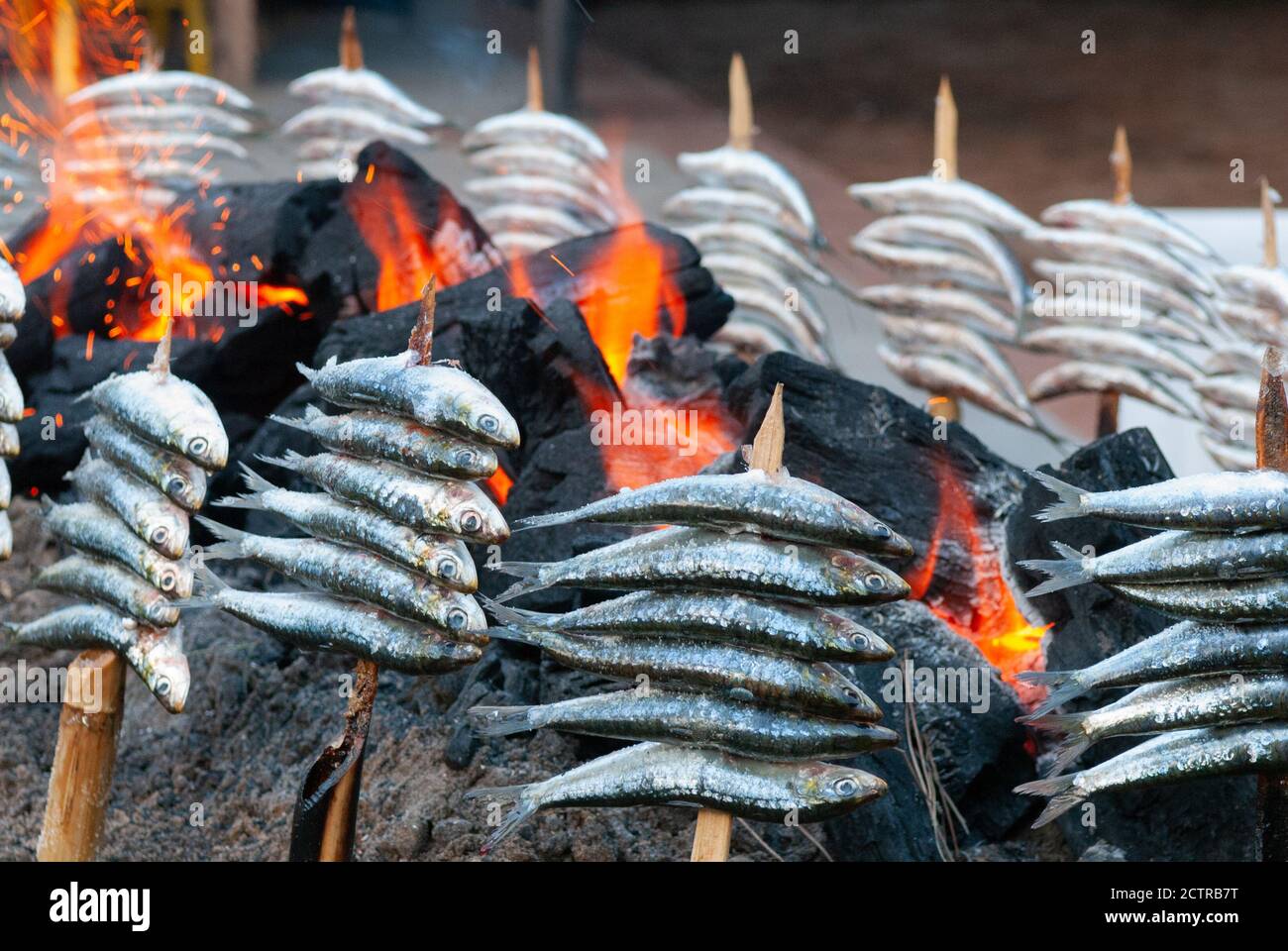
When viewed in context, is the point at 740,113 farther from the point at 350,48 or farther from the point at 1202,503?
the point at 1202,503

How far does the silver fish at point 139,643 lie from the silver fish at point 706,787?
124cm

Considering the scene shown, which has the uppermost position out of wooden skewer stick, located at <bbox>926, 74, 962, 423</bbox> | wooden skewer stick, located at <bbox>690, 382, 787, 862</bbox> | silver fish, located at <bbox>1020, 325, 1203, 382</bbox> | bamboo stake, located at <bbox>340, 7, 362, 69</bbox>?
bamboo stake, located at <bbox>340, 7, 362, 69</bbox>

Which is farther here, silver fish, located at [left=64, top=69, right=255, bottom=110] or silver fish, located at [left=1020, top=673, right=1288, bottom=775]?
silver fish, located at [left=64, top=69, right=255, bottom=110]

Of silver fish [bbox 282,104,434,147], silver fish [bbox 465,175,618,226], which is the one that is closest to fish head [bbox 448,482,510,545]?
silver fish [bbox 465,175,618,226]

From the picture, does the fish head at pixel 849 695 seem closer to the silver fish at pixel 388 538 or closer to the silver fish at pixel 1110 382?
the silver fish at pixel 388 538

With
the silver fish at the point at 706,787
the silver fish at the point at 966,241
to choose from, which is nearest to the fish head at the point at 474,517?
the silver fish at the point at 706,787

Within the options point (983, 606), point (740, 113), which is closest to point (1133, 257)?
point (740, 113)

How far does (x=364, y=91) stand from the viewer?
36.5 ft

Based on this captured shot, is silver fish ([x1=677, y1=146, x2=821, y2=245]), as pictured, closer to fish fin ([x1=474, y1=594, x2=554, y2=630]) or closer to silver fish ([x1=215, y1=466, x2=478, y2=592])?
silver fish ([x1=215, y1=466, x2=478, y2=592])

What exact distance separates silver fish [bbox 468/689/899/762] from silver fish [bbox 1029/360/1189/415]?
17.7 ft

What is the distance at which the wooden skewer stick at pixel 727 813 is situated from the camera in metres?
5.21

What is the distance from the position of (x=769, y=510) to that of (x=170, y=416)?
2.06m

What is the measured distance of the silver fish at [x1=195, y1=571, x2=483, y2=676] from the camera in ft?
17.9
